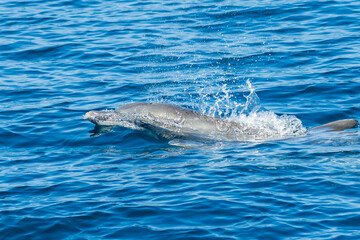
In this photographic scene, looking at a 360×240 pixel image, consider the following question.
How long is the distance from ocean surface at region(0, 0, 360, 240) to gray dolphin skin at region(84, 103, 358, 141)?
26cm

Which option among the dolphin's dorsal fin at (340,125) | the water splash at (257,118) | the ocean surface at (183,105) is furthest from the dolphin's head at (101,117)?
the dolphin's dorsal fin at (340,125)

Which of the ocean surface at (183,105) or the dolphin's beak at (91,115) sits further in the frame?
the dolphin's beak at (91,115)

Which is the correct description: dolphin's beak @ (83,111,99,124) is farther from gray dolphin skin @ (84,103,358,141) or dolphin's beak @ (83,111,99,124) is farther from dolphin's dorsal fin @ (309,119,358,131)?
dolphin's dorsal fin @ (309,119,358,131)

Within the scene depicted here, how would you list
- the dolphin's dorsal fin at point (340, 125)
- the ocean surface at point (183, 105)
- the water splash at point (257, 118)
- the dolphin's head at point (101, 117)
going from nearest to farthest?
the ocean surface at point (183, 105) → the dolphin's dorsal fin at point (340, 125) → the water splash at point (257, 118) → the dolphin's head at point (101, 117)

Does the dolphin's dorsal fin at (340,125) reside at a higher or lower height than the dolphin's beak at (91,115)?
lower

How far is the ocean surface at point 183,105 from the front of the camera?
8844 mm

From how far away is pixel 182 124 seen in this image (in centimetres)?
1289

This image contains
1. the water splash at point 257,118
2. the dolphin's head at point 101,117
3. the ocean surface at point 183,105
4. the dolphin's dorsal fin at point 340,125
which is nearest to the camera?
the ocean surface at point 183,105

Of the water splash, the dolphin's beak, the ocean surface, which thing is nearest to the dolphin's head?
the dolphin's beak

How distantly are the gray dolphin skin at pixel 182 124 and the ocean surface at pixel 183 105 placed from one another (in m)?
0.26

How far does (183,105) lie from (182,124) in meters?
2.11

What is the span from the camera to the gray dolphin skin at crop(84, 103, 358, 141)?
1263 cm

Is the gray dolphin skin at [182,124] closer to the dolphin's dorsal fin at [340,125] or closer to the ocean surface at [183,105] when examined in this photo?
the dolphin's dorsal fin at [340,125]

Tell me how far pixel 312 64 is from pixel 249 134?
5.94 metres
